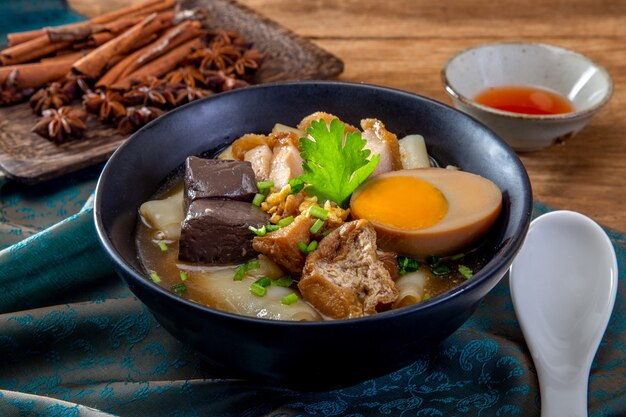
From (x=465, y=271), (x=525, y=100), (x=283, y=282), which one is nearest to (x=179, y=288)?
(x=283, y=282)

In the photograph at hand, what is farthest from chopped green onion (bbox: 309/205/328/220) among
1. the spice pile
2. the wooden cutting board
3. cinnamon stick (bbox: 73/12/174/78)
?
cinnamon stick (bbox: 73/12/174/78)

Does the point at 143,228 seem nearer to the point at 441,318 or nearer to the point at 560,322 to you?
the point at 441,318

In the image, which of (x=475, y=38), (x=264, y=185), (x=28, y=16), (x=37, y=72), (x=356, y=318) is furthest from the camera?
(x=28, y=16)

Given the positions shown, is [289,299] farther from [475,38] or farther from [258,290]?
[475,38]

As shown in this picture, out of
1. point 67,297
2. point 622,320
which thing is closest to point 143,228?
point 67,297

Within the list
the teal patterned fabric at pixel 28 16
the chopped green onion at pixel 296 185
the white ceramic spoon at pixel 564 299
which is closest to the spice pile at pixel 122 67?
the teal patterned fabric at pixel 28 16

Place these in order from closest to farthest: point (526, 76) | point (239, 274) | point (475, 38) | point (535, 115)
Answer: point (239, 274) < point (535, 115) < point (526, 76) < point (475, 38)

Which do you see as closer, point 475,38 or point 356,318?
point 356,318

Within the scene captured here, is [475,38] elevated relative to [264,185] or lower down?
lower down
